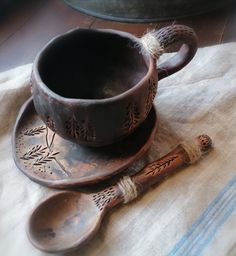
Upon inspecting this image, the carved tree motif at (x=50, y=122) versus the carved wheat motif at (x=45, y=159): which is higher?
the carved tree motif at (x=50, y=122)

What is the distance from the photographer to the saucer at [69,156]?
54 centimetres

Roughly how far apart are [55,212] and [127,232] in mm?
94

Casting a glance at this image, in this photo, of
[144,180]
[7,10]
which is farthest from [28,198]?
[7,10]

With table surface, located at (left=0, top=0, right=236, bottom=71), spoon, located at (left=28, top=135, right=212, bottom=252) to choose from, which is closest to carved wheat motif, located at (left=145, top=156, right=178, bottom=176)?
spoon, located at (left=28, top=135, right=212, bottom=252)

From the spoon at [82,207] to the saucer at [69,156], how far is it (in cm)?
2

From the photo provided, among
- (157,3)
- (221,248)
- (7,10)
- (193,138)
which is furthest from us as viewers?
(7,10)

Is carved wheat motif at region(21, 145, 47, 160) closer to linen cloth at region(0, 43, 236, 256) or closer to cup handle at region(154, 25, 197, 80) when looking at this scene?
linen cloth at region(0, 43, 236, 256)

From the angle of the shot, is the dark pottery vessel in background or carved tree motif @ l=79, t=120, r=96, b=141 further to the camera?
the dark pottery vessel in background

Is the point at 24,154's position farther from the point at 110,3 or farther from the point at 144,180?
the point at 110,3

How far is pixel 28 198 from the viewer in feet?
1.82

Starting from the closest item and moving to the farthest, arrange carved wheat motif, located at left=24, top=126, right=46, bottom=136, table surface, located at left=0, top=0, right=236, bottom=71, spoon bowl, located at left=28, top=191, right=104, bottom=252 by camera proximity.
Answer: spoon bowl, located at left=28, top=191, right=104, bottom=252
carved wheat motif, located at left=24, top=126, right=46, bottom=136
table surface, located at left=0, top=0, right=236, bottom=71

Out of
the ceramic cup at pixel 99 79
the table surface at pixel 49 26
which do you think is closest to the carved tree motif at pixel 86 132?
the ceramic cup at pixel 99 79

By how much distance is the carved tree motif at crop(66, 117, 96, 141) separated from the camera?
502 mm

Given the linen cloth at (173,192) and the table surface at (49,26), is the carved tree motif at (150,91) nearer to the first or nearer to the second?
the linen cloth at (173,192)
